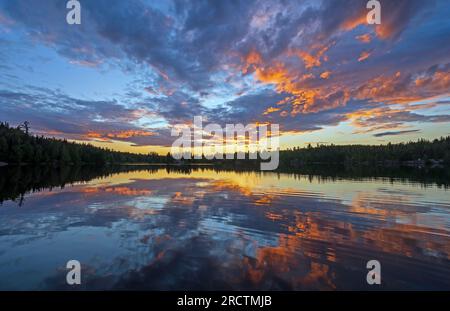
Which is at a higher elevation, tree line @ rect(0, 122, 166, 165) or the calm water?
tree line @ rect(0, 122, 166, 165)

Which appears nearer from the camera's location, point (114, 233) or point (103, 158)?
point (114, 233)

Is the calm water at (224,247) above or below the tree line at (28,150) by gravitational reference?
below

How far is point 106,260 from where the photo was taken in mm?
9133

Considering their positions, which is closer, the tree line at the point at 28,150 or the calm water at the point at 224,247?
the calm water at the point at 224,247

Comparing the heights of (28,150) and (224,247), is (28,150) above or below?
above

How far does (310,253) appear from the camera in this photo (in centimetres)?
993

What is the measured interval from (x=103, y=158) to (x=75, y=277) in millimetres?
163821

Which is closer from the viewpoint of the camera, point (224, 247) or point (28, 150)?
point (224, 247)

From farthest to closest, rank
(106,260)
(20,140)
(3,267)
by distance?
(20,140) → (106,260) → (3,267)

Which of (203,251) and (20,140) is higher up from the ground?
(20,140)

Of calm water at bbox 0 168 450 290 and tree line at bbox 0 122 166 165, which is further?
tree line at bbox 0 122 166 165
